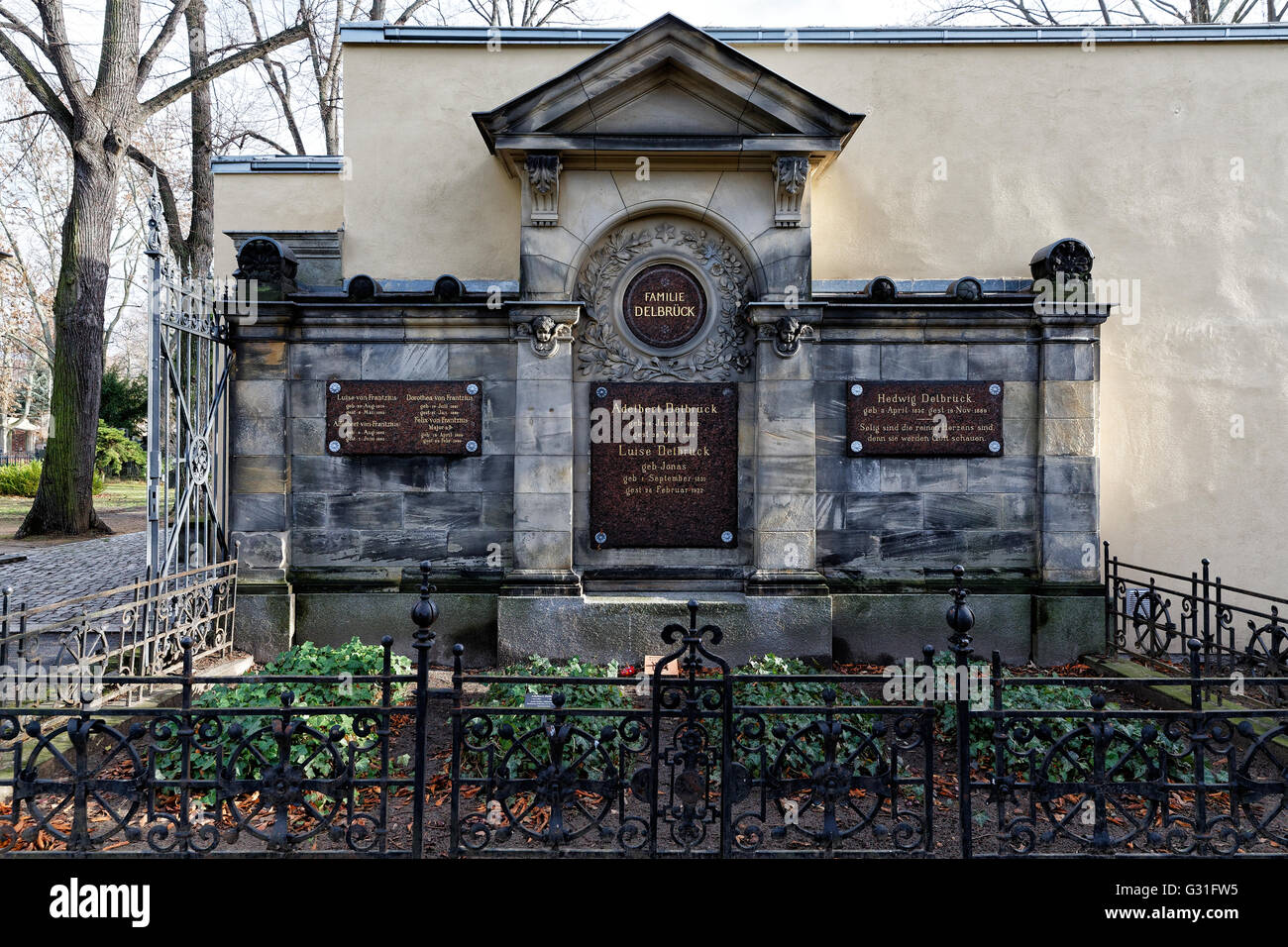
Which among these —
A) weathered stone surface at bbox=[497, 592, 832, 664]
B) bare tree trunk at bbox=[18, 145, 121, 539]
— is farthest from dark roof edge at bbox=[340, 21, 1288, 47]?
bare tree trunk at bbox=[18, 145, 121, 539]

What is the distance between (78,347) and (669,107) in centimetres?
1397

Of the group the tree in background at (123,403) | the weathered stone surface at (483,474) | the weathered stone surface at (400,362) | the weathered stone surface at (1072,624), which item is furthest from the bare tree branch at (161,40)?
the tree in background at (123,403)

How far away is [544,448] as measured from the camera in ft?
26.5

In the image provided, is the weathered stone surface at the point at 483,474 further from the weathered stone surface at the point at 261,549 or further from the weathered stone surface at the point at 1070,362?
the weathered stone surface at the point at 1070,362

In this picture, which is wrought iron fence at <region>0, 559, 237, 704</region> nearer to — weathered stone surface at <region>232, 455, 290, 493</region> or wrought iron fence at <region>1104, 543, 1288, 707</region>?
weathered stone surface at <region>232, 455, 290, 493</region>

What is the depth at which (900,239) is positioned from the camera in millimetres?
9477

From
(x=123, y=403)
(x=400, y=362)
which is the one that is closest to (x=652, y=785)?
(x=400, y=362)

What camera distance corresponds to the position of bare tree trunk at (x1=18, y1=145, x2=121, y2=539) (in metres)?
15.4

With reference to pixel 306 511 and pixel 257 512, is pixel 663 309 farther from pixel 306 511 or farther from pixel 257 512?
pixel 257 512

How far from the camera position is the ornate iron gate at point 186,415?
22.5 feet

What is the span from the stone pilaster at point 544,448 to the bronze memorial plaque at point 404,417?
0.56 metres

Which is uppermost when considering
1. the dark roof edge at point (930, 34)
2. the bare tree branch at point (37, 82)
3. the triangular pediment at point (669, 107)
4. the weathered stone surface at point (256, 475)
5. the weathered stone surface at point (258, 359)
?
the bare tree branch at point (37, 82)

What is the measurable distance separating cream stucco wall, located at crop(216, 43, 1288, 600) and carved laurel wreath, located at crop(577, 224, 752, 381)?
5.35 feet

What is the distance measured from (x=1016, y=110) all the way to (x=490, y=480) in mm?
7473
